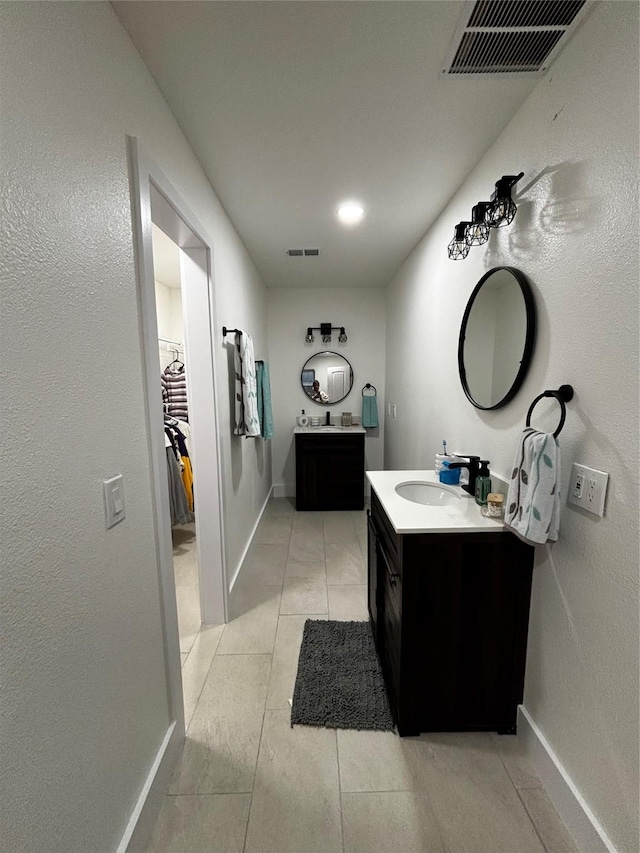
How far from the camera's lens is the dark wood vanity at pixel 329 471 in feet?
12.1

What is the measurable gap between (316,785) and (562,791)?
832 millimetres

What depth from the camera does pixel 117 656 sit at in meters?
0.96

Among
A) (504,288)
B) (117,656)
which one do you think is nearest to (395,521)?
(117,656)

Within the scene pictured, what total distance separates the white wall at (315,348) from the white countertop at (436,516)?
252cm

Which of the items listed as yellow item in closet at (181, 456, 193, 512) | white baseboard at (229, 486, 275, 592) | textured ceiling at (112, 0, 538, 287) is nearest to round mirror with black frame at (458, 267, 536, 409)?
textured ceiling at (112, 0, 538, 287)

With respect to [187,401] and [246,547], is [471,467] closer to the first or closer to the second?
[187,401]

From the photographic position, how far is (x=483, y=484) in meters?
1.53

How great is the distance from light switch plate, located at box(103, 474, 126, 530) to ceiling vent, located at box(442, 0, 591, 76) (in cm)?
168

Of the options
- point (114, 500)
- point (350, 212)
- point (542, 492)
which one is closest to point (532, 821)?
point (542, 492)

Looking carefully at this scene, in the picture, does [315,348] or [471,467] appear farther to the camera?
[315,348]

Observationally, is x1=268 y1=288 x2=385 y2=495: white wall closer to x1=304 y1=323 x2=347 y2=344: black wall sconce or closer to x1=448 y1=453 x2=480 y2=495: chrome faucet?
x1=304 y1=323 x2=347 y2=344: black wall sconce

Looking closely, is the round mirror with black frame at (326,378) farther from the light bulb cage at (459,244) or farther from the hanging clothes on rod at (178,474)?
the light bulb cage at (459,244)

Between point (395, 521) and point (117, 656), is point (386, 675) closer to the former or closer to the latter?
point (395, 521)

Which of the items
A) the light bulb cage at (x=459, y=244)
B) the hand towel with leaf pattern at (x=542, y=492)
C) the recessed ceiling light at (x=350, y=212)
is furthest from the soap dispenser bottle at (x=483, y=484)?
the recessed ceiling light at (x=350, y=212)
